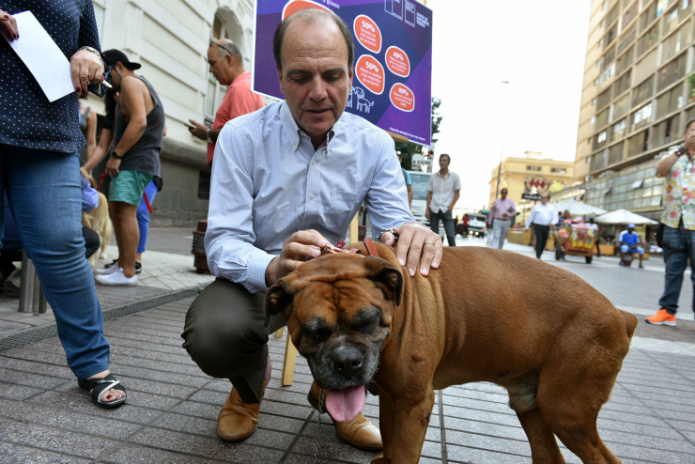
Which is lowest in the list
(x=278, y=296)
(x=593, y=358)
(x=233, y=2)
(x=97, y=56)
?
(x=593, y=358)

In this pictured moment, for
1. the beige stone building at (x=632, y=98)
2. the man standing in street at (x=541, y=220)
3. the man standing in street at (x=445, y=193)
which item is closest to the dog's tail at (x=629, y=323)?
the man standing in street at (x=445, y=193)

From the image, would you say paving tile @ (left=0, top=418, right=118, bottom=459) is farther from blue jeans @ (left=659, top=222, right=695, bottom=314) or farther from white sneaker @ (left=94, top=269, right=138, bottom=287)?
blue jeans @ (left=659, top=222, right=695, bottom=314)

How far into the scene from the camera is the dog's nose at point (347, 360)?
1.61 meters

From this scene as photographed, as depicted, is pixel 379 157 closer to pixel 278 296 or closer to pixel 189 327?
pixel 278 296

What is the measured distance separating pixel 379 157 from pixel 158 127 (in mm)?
3635

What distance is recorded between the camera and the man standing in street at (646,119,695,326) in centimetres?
558

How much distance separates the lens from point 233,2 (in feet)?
53.5

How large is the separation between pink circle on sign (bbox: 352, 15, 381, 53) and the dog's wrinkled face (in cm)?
341

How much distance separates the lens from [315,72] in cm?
225

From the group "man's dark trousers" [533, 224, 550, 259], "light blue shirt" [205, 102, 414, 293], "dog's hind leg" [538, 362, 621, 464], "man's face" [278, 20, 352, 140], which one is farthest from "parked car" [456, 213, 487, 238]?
"dog's hind leg" [538, 362, 621, 464]

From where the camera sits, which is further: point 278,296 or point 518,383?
point 518,383

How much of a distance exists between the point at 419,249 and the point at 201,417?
58.2 inches

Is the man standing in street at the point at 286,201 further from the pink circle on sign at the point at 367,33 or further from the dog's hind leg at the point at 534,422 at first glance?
the pink circle on sign at the point at 367,33

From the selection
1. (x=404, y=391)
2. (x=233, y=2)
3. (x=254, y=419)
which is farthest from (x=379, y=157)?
(x=233, y=2)
